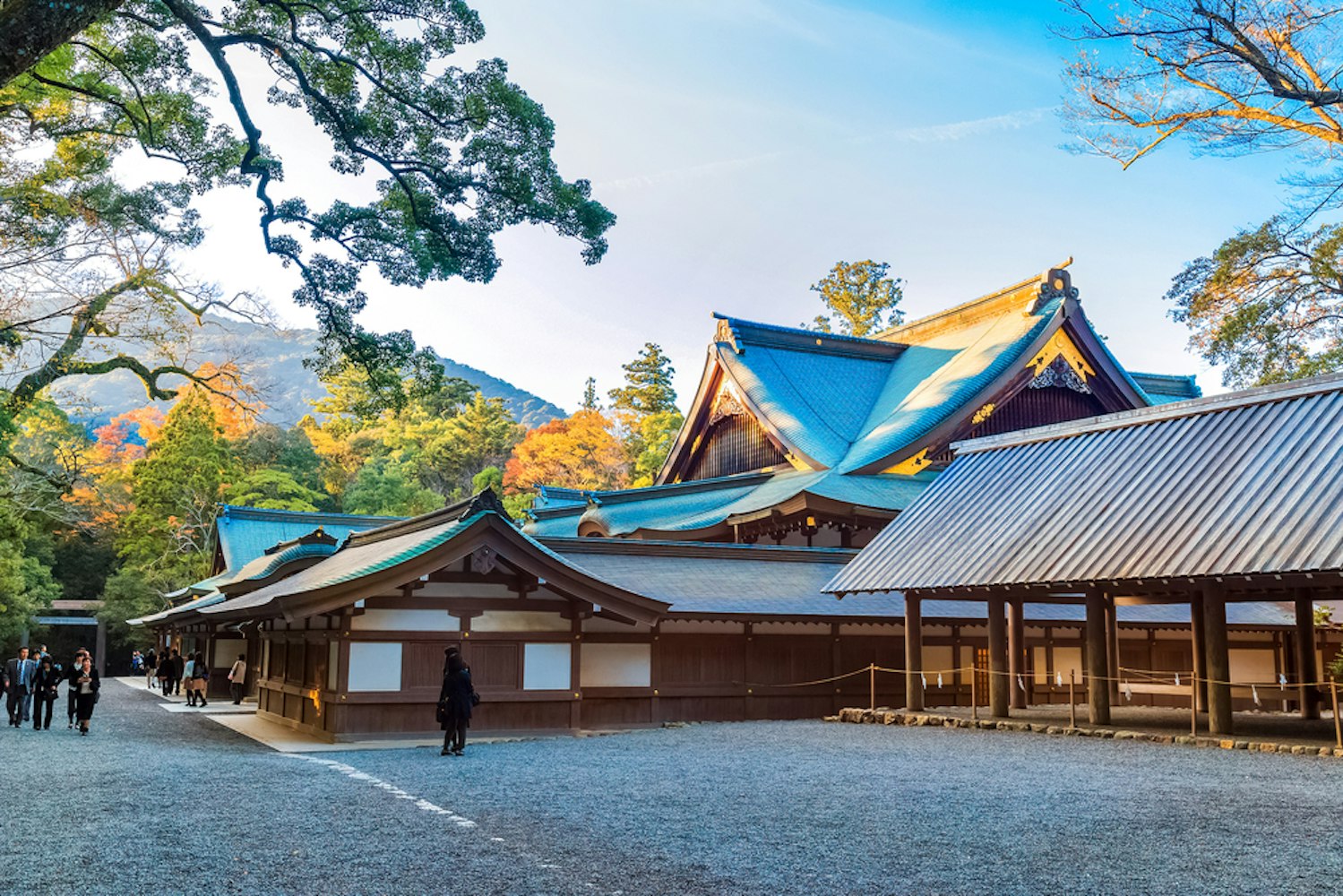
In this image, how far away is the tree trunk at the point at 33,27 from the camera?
6195mm

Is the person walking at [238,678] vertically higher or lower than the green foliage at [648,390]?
lower

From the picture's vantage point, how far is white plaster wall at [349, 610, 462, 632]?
16.5 m

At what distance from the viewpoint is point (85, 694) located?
18.3 meters

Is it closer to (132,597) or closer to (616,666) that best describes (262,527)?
(132,597)

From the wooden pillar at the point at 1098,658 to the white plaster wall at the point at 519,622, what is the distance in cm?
815

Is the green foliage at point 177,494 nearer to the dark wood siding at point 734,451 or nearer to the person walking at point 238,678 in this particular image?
the person walking at point 238,678

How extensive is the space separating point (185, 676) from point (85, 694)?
12.4 metres

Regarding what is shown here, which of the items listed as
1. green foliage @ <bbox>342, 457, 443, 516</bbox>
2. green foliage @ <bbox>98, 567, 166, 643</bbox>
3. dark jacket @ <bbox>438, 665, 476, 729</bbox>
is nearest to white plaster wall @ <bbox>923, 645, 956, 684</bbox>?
dark jacket @ <bbox>438, 665, 476, 729</bbox>

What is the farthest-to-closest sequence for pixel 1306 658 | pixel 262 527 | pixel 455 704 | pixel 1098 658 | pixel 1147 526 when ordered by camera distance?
pixel 262 527
pixel 1306 658
pixel 1098 658
pixel 1147 526
pixel 455 704

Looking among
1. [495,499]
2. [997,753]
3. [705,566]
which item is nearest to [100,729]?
[495,499]

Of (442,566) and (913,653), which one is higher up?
(442,566)

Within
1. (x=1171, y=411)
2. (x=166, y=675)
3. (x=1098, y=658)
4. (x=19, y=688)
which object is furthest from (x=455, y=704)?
(x=166, y=675)

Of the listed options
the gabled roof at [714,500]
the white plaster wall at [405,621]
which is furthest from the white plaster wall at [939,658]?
the white plaster wall at [405,621]

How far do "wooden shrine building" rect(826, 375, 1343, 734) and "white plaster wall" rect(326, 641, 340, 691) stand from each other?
8.31 metres
